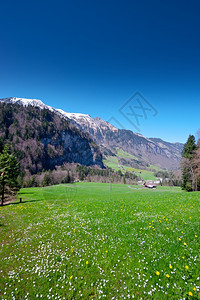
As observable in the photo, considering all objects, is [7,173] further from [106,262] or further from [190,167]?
[190,167]

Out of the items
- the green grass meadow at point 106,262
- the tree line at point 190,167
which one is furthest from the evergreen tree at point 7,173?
the tree line at point 190,167

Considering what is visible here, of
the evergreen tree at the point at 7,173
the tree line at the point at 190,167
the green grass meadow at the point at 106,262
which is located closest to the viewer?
the green grass meadow at the point at 106,262

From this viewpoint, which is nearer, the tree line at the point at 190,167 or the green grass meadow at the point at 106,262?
the green grass meadow at the point at 106,262

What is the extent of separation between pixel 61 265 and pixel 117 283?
3.09 meters

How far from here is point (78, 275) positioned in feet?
20.0

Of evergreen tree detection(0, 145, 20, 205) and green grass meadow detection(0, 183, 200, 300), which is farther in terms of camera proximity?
evergreen tree detection(0, 145, 20, 205)

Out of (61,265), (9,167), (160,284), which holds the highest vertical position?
(9,167)

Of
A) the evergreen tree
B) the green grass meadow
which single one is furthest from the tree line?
the evergreen tree

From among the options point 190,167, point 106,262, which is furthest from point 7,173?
point 190,167

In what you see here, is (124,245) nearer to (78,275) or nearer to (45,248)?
(78,275)

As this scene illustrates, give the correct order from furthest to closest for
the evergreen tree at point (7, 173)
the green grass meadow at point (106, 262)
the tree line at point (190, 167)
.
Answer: the tree line at point (190, 167) → the evergreen tree at point (7, 173) → the green grass meadow at point (106, 262)

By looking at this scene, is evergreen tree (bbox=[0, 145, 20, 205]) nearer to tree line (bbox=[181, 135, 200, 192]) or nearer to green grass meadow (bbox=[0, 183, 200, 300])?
green grass meadow (bbox=[0, 183, 200, 300])

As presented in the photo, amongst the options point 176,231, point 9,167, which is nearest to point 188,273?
point 176,231

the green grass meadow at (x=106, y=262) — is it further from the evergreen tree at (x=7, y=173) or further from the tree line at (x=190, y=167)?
the tree line at (x=190, y=167)
